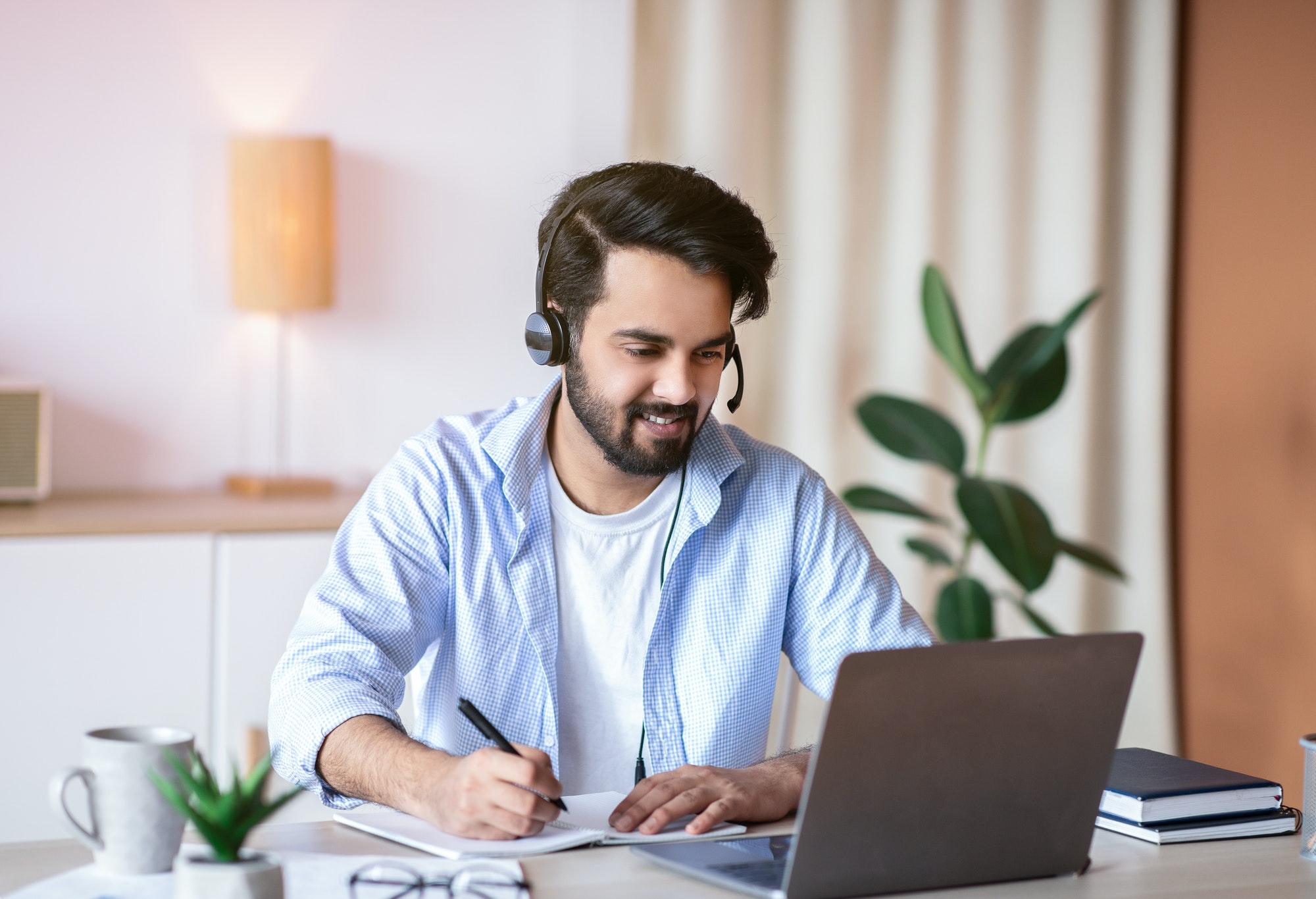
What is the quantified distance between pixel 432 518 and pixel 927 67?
205cm

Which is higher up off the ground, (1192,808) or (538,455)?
(538,455)

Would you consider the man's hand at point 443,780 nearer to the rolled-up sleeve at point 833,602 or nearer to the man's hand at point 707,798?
the man's hand at point 707,798

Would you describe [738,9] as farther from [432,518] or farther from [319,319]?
[432,518]

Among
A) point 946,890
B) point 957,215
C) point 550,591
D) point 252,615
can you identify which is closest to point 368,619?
point 550,591

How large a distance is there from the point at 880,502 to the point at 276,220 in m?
1.38

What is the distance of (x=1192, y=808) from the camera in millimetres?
1250

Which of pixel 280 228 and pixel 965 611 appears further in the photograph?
pixel 965 611

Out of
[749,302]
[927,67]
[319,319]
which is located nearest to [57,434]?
[319,319]

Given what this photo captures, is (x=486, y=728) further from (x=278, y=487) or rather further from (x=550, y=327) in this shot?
(x=278, y=487)

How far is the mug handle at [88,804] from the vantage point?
88cm

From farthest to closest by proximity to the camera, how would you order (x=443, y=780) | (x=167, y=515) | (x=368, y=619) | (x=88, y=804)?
(x=167, y=515) < (x=368, y=619) < (x=443, y=780) < (x=88, y=804)

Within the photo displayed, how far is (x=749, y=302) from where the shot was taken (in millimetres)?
1696

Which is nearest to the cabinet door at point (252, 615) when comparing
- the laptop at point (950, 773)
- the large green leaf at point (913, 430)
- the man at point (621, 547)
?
the man at point (621, 547)

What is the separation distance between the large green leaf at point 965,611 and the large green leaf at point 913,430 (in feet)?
0.82
